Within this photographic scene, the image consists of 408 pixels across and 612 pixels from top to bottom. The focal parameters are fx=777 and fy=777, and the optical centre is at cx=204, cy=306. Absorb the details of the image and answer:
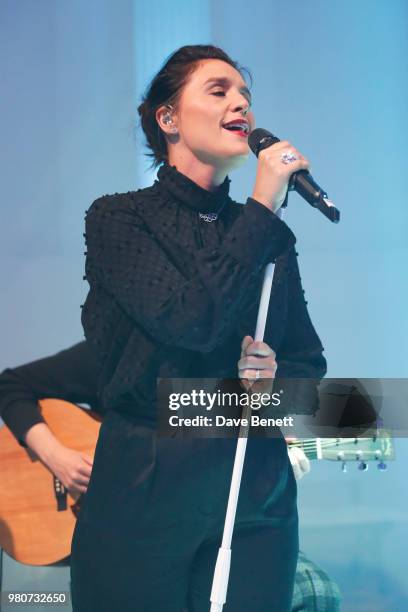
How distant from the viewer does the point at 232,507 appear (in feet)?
3.76

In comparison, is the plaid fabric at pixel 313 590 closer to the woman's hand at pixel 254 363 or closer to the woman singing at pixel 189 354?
the woman singing at pixel 189 354

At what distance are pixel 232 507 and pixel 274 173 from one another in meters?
0.49

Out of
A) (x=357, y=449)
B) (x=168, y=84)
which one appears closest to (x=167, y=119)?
(x=168, y=84)

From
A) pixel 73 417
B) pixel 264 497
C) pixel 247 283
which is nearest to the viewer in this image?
pixel 247 283

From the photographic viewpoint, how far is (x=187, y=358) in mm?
1206

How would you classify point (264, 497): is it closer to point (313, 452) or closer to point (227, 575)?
point (227, 575)

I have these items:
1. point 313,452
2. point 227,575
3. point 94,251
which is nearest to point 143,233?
point 94,251

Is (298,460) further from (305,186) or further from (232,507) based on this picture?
(305,186)

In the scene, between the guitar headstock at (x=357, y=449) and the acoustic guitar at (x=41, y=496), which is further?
the acoustic guitar at (x=41, y=496)

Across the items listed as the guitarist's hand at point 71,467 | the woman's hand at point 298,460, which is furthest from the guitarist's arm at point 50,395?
the woman's hand at point 298,460

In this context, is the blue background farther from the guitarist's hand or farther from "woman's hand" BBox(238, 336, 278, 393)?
"woman's hand" BBox(238, 336, 278, 393)

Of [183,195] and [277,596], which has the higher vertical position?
[183,195]

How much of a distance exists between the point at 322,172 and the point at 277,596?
973 millimetres

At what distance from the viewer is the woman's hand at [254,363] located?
1191 millimetres
